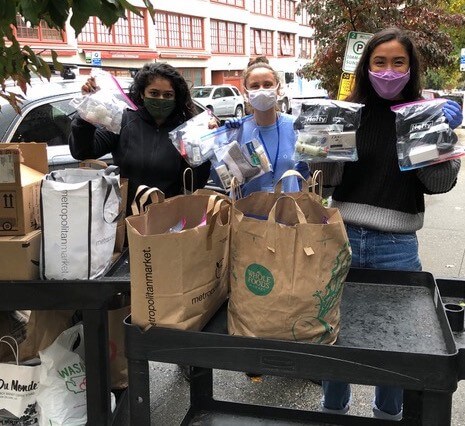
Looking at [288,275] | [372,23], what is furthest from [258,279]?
[372,23]

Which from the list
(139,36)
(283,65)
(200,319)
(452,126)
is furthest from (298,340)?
(283,65)

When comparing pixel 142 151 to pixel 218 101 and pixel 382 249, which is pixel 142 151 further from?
pixel 218 101

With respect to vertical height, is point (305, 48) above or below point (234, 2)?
below

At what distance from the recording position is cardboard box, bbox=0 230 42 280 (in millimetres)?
2219

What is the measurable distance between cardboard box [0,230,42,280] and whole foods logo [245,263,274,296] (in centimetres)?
102

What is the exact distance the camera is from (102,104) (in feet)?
8.95

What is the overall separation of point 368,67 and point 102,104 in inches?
49.5

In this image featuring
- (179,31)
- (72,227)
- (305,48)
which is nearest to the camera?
(72,227)

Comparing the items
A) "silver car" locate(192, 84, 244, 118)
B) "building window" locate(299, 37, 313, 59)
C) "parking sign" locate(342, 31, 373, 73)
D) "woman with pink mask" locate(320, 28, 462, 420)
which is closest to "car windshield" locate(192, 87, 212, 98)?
"silver car" locate(192, 84, 244, 118)

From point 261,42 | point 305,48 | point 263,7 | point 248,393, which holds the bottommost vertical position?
point 248,393

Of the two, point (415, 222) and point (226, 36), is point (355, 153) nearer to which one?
point (415, 222)

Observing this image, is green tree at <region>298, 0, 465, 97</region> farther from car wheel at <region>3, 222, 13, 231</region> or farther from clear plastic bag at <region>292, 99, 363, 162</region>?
car wheel at <region>3, 222, 13, 231</region>

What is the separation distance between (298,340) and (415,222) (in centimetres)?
91

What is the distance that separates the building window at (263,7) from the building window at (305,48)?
24.0 feet
